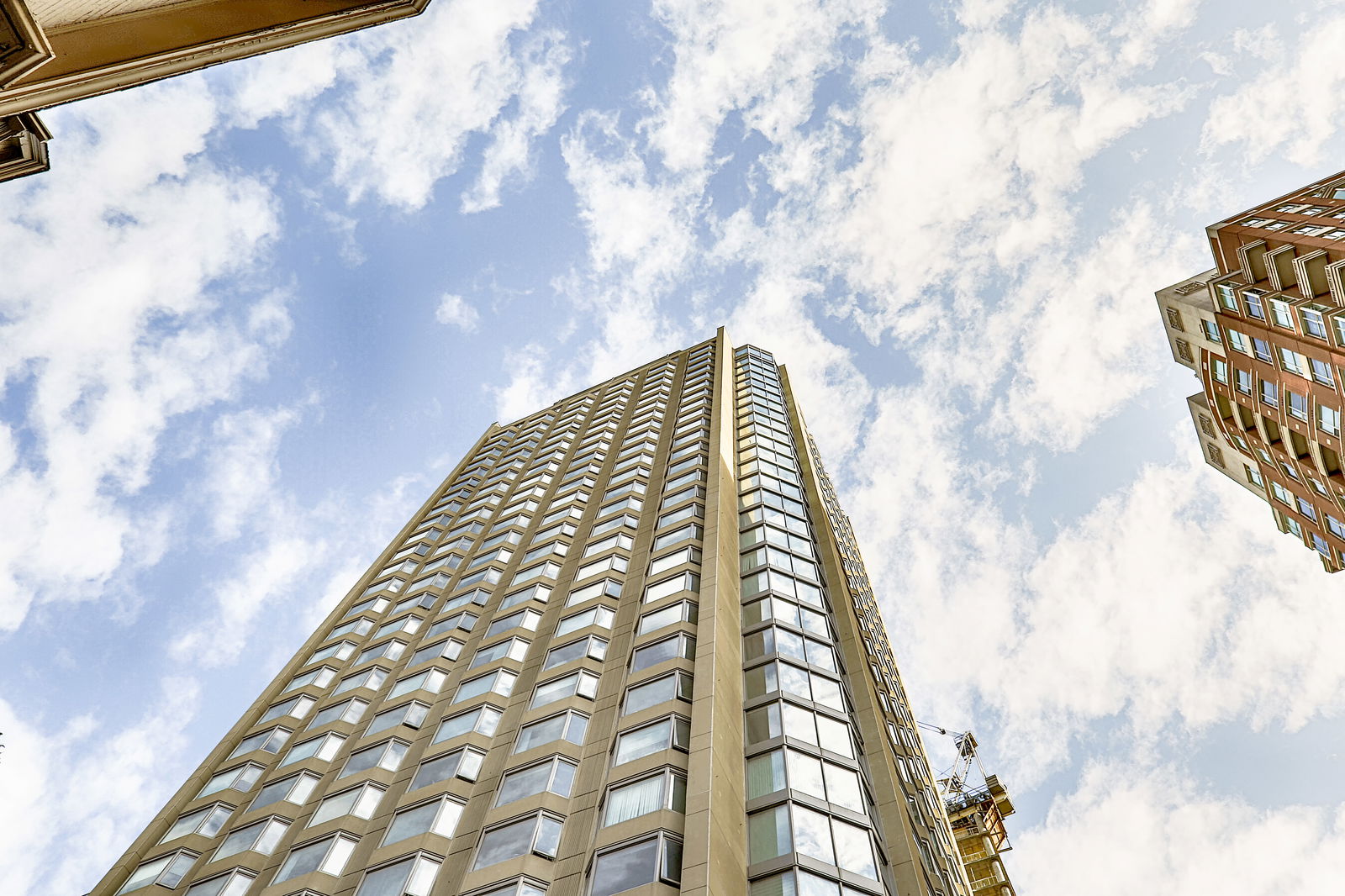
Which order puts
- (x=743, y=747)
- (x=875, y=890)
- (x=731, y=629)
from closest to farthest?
(x=875, y=890), (x=743, y=747), (x=731, y=629)

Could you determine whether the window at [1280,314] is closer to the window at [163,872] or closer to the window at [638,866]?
the window at [638,866]

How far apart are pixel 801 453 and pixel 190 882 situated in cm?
4462

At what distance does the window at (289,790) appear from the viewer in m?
32.3

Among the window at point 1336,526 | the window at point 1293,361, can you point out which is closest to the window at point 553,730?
the window at point 1293,361

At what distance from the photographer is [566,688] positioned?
104 feet

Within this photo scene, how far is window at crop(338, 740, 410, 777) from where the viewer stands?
3197 cm

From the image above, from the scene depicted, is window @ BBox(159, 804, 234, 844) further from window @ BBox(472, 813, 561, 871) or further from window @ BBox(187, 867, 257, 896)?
window @ BBox(472, 813, 561, 871)

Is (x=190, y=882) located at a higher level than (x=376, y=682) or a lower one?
lower

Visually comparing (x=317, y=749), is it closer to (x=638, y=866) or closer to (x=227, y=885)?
(x=227, y=885)

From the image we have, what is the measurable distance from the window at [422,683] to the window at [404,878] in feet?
37.5

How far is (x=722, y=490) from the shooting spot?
147ft

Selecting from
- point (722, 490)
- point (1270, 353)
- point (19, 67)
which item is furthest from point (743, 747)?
point (1270, 353)

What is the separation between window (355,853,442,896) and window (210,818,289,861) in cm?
673

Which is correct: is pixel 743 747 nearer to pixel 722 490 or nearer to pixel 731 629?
pixel 731 629
